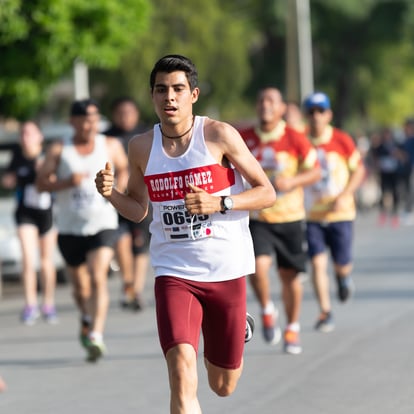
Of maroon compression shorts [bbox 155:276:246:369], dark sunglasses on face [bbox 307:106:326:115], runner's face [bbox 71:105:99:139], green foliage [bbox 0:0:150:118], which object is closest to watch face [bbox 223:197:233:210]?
maroon compression shorts [bbox 155:276:246:369]

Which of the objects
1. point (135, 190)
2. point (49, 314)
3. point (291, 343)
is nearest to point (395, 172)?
point (49, 314)

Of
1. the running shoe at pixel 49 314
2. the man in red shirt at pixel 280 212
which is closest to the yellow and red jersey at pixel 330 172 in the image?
the man in red shirt at pixel 280 212

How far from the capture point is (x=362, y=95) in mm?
57969

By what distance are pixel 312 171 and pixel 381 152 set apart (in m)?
18.5

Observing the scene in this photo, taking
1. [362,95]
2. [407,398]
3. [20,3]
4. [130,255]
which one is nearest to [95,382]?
[407,398]

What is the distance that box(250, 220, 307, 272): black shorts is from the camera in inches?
416

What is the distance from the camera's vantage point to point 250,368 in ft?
31.8

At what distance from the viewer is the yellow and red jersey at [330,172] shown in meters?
12.0

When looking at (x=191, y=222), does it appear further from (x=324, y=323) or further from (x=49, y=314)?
(x=49, y=314)

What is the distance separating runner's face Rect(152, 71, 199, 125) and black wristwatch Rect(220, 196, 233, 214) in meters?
0.45

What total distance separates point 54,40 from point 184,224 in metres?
11.1

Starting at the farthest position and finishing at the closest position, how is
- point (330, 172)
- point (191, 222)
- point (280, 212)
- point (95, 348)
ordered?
point (330, 172) → point (280, 212) → point (95, 348) → point (191, 222)

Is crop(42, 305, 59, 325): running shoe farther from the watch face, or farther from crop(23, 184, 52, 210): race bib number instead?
the watch face

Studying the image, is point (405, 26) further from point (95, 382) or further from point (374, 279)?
point (95, 382)
